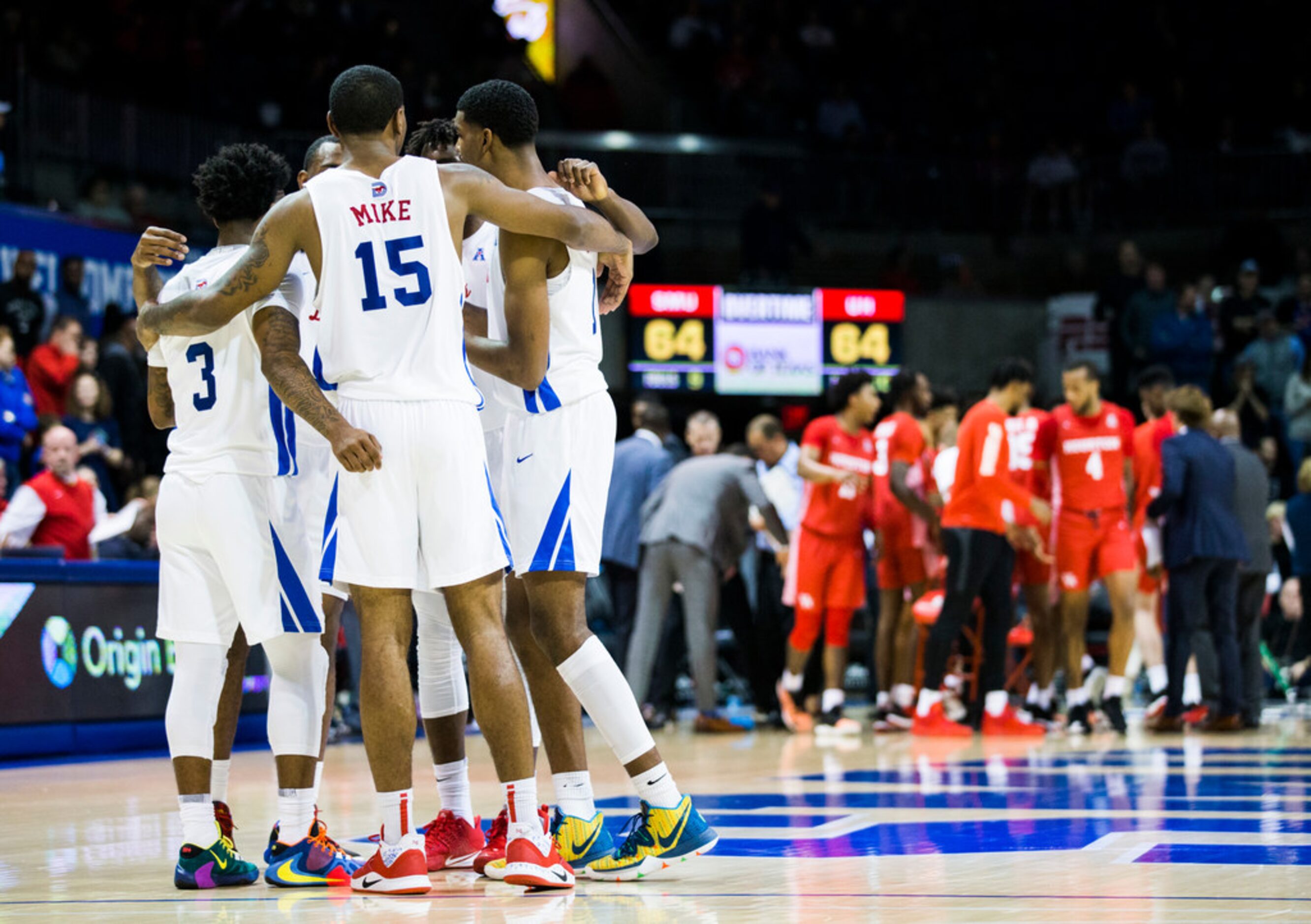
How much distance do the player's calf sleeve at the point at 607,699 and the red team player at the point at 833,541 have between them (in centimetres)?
653

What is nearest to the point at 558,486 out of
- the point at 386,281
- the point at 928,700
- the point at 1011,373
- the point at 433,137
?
the point at 386,281

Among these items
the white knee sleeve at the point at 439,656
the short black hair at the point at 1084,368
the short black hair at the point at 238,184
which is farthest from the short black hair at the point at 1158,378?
the short black hair at the point at 238,184

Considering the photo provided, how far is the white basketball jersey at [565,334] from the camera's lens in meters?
4.79

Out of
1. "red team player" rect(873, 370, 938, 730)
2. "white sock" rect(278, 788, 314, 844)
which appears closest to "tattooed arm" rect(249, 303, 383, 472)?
"white sock" rect(278, 788, 314, 844)

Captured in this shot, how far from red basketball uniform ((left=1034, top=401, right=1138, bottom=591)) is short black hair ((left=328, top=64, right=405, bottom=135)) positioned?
23.1 feet

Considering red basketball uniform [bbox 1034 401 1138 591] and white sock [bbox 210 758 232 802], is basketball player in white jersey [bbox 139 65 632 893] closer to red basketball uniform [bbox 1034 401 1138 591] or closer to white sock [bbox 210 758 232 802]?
white sock [bbox 210 758 232 802]

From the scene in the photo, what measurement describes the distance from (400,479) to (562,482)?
520 millimetres

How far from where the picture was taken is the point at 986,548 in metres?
10.3

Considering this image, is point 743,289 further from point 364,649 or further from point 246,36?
point 364,649

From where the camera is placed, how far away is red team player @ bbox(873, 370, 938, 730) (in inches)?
435

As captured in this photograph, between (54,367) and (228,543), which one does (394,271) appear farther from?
(54,367)

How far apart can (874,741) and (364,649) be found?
20.1 ft

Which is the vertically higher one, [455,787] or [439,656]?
[439,656]

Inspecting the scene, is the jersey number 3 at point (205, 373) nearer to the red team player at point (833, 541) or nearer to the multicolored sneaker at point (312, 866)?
the multicolored sneaker at point (312, 866)
